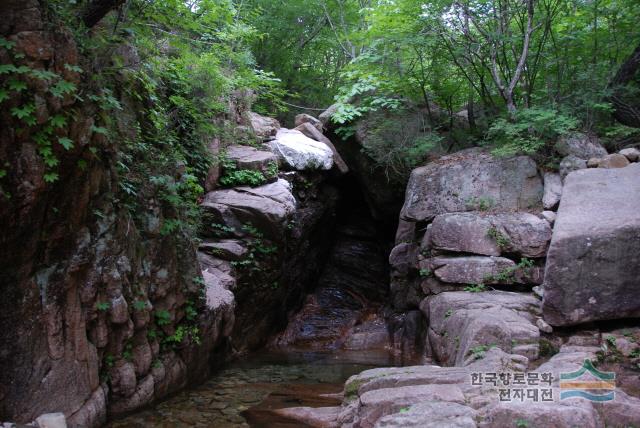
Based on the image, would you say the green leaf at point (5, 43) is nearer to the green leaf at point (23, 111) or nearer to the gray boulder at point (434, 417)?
the green leaf at point (23, 111)

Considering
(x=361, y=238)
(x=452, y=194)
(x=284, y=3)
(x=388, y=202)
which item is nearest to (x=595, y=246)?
(x=452, y=194)

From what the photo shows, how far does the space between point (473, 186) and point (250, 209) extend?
5052mm

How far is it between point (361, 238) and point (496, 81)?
24.7ft

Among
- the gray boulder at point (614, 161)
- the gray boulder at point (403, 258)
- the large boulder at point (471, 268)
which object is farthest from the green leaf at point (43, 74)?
the gray boulder at point (614, 161)

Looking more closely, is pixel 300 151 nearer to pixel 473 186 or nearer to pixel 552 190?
pixel 473 186

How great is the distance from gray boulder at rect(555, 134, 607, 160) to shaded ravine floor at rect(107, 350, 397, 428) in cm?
587

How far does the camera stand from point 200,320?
775cm

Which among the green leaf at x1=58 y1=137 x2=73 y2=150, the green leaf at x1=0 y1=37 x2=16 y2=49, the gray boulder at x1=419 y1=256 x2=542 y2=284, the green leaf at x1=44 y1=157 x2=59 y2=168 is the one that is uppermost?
the green leaf at x1=0 y1=37 x2=16 y2=49

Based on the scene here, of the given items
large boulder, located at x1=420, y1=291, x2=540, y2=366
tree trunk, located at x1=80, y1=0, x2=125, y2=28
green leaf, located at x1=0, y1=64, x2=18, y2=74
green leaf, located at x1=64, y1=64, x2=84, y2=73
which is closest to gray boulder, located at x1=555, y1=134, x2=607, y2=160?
large boulder, located at x1=420, y1=291, x2=540, y2=366

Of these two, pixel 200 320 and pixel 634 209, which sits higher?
pixel 634 209

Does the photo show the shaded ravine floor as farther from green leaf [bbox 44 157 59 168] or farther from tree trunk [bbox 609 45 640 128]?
tree trunk [bbox 609 45 640 128]

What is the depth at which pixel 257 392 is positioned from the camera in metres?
7.66

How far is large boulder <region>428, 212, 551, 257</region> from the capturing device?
897cm

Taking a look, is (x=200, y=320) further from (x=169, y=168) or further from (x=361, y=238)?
(x=361, y=238)
